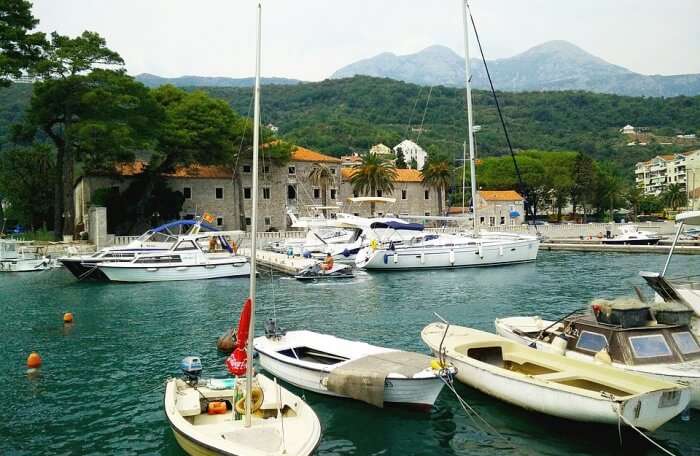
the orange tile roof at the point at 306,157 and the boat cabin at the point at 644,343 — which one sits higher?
the orange tile roof at the point at 306,157

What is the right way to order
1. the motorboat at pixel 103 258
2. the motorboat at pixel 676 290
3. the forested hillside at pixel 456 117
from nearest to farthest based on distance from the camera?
the motorboat at pixel 676 290 → the motorboat at pixel 103 258 → the forested hillside at pixel 456 117

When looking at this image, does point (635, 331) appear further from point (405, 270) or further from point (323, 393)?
point (405, 270)

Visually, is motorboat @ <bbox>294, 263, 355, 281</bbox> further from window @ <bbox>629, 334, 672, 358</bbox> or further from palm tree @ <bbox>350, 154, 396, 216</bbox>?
palm tree @ <bbox>350, 154, 396, 216</bbox>

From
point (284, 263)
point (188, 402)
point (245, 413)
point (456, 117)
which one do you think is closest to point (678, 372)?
point (245, 413)

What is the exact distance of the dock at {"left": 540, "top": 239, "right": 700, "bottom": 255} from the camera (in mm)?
50219

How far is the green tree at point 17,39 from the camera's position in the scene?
4622cm

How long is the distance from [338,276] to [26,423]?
80.6 feet

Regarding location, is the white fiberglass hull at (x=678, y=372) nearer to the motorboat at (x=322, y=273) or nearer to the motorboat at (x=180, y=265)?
the motorboat at (x=322, y=273)

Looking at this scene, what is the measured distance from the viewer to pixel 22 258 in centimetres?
4444

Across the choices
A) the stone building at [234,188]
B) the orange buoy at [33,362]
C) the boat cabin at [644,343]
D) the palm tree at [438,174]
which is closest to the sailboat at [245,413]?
the boat cabin at [644,343]

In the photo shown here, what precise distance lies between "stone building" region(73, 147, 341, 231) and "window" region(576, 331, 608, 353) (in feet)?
153

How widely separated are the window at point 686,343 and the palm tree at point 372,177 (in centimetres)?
5418

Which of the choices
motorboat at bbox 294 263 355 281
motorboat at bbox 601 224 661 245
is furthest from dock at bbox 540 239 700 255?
motorboat at bbox 294 263 355 281

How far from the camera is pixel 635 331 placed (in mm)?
12734
